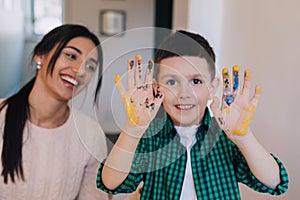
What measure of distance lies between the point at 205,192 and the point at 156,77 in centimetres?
18

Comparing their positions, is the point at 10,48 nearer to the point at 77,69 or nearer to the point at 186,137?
the point at 77,69

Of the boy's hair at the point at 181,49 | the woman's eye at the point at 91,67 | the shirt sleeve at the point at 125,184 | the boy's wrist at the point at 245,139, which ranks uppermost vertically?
the boy's hair at the point at 181,49

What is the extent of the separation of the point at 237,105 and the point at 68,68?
32cm

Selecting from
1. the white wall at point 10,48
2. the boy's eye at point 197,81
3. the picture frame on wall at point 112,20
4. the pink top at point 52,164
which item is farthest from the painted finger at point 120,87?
the picture frame on wall at point 112,20

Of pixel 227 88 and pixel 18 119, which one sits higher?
pixel 227 88

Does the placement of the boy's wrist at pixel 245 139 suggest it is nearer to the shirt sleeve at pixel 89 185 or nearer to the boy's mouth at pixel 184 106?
the boy's mouth at pixel 184 106

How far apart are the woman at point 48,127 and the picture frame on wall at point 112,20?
679mm

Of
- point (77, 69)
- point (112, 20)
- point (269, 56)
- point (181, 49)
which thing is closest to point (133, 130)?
point (181, 49)

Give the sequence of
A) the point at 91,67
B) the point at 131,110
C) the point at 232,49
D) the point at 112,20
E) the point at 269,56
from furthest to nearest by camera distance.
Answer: the point at 112,20, the point at 232,49, the point at 269,56, the point at 91,67, the point at 131,110

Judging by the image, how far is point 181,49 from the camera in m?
0.48

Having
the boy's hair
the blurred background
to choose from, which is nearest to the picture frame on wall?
the blurred background

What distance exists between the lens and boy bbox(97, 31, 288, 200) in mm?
433

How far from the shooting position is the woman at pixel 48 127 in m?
0.62

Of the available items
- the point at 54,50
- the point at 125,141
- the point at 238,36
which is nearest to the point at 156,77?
the point at 125,141
